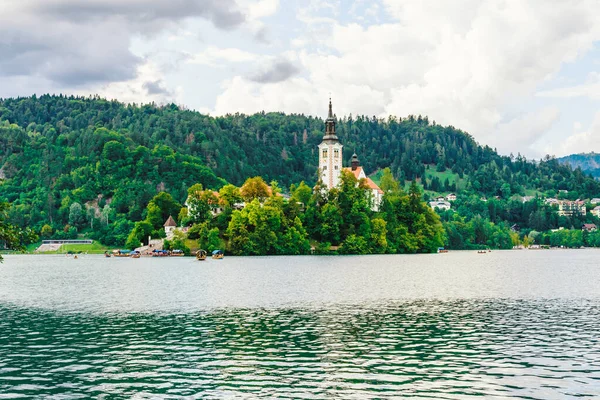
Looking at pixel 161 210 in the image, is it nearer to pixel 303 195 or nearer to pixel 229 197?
pixel 229 197

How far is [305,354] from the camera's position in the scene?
112 feet

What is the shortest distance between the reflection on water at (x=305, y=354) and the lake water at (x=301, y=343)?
8 centimetres

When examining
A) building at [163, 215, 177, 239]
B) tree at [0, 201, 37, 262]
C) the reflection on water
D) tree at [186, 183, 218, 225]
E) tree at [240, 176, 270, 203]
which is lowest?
the reflection on water

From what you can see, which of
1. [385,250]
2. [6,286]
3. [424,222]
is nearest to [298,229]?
[385,250]

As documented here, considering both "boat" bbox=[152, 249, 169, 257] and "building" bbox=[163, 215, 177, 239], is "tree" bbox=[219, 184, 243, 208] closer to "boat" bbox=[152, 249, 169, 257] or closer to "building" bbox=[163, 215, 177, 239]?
"building" bbox=[163, 215, 177, 239]

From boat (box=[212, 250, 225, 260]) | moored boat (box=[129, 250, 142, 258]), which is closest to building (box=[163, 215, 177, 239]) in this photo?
moored boat (box=[129, 250, 142, 258])

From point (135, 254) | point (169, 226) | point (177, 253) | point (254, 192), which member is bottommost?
point (135, 254)

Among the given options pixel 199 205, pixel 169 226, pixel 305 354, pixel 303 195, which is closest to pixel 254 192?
pixel 303 195

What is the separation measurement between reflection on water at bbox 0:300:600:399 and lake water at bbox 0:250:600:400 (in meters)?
0.08

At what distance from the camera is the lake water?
2714 centimetres

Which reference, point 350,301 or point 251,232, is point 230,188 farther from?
point 350,301

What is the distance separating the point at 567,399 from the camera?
2475 cm

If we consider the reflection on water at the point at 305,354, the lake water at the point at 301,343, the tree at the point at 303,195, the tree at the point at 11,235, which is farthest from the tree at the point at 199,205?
the reflection on water at the point at 305,354

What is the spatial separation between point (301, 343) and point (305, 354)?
3.07 metres
